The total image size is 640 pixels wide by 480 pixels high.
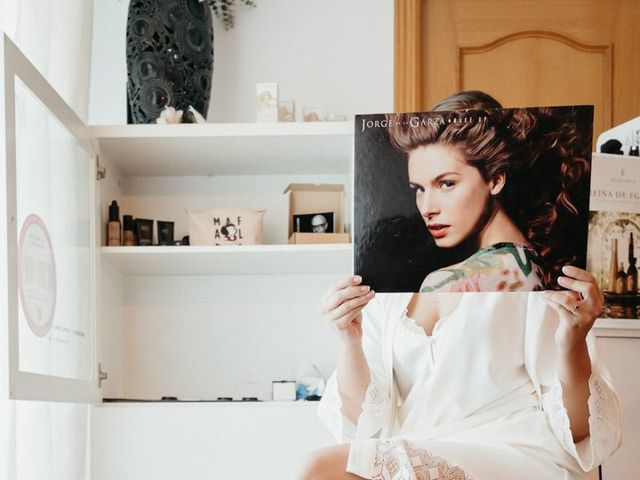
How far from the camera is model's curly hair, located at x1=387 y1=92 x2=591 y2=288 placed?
5.26 ft

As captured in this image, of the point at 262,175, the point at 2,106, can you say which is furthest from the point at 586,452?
the point at 262,175

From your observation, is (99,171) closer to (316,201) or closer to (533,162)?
(316,201)

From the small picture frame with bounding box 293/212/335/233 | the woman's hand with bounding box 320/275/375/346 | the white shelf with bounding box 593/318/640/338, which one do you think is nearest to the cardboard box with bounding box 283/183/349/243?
the small picture frame with bounding box 293/212/335/233

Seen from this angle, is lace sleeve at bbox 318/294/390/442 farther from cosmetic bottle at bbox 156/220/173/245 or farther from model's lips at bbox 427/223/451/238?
cosmetic bottle at bbox 156/220/173/245

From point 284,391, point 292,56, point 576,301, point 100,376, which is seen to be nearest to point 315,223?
point 284,391

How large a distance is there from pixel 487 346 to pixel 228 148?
3.23ft

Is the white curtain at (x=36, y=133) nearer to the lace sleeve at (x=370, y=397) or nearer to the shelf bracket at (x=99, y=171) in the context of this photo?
the shelf bracket at (x=99, y=171)

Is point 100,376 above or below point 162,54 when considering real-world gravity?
below

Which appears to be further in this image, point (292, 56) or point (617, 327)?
point (292, 56)

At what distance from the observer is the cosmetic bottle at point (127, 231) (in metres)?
2.49

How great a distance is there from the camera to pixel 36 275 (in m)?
1.77

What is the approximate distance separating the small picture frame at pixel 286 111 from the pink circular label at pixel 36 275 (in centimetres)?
78

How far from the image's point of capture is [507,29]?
2789mm

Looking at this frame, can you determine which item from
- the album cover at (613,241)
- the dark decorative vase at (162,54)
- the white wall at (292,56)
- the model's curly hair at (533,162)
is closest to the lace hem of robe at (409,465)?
the model's curly hair at (533,162)
